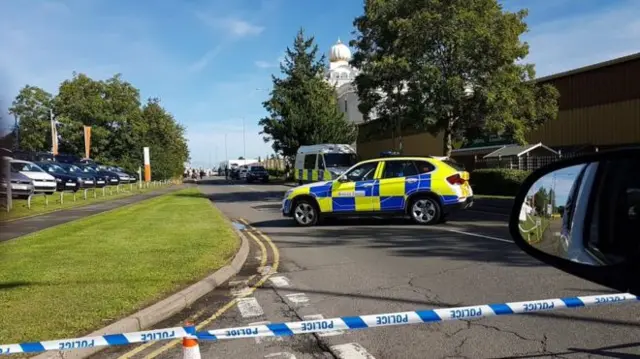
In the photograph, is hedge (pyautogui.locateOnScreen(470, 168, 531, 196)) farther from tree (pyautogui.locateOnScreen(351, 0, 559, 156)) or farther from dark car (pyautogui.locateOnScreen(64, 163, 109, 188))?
dark car (pyautogui.locateOnScreen(64, 163, 109, 188))

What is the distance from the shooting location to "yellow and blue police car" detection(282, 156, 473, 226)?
14.0m

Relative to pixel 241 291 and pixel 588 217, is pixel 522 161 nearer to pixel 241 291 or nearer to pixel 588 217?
pixel 241 291

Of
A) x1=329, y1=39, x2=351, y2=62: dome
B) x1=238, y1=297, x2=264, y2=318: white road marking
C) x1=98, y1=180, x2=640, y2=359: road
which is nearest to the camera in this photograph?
x1=98, y1=180, x2=640, y2=359: road

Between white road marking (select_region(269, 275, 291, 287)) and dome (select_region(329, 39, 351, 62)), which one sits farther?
dome (select_region(329, 39, 351, 62))

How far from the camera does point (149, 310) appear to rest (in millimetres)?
5996

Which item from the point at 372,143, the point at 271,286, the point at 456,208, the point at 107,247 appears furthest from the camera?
the point at 372,143

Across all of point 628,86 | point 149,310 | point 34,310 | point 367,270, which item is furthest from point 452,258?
point 628,86

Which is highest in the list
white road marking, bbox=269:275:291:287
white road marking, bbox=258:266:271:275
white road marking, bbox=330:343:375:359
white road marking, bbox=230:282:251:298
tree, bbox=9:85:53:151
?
tree, bbox=9:85:53:151

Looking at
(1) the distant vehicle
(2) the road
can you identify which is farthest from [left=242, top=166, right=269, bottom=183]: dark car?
(2) the road

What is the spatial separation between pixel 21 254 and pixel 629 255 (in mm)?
9943

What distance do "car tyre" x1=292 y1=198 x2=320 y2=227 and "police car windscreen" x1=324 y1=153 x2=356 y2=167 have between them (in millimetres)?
11808

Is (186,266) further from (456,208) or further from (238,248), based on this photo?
(456,208)

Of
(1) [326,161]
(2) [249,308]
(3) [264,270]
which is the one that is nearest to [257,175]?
(1) [326,161]

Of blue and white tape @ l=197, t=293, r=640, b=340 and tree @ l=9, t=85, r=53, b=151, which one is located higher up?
tree @ l=9, t=85, r=53, b=151
